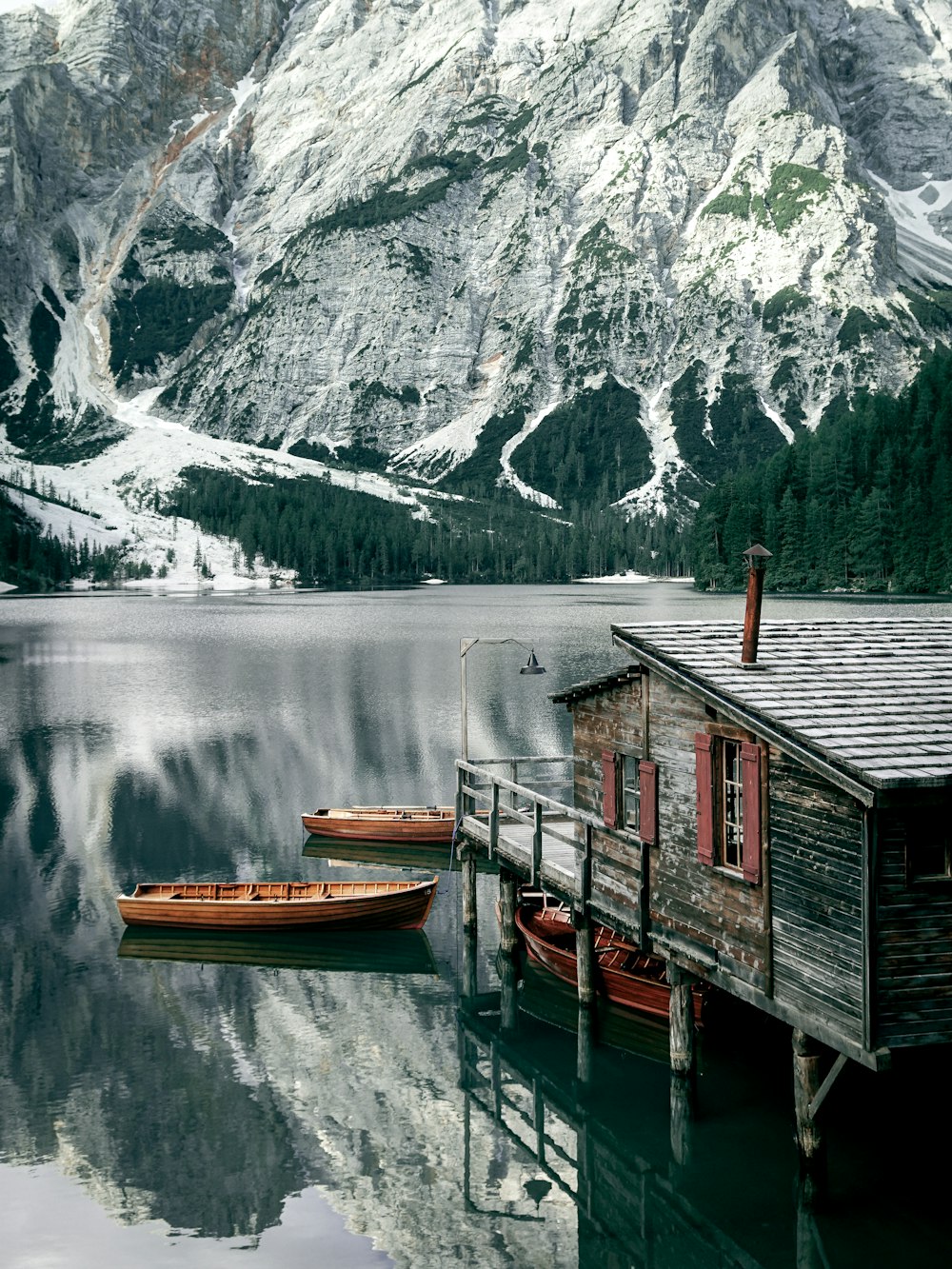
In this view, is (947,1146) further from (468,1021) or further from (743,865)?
(468,1021)

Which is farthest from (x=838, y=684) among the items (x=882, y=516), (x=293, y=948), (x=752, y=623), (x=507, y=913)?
(x=882, y=516)

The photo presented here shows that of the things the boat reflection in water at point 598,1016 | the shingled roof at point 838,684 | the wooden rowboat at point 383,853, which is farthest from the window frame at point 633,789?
the wooden rowboat at point 383,853

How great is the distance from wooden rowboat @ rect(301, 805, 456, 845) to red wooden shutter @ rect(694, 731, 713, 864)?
25.0 meters

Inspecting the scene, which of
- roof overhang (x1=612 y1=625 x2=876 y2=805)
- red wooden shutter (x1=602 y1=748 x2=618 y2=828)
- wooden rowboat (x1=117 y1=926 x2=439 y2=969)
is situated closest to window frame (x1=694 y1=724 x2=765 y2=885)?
roof overhang (x1=612 y1=625 x2=876 y2=805)

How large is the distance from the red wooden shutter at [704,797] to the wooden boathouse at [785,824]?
0.16 ft

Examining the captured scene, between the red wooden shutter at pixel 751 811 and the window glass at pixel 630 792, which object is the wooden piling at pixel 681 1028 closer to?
the window glass at pixel 630 792

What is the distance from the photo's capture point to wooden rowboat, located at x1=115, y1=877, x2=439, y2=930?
3641 centimetres

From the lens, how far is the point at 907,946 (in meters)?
19.2

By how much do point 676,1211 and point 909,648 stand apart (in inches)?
467

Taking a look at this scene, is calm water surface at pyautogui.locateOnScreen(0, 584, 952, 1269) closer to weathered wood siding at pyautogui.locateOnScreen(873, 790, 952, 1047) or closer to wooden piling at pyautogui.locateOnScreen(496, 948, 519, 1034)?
wooden piling at pyautogui.locateOnScreen(496, 948, 519, 1034)

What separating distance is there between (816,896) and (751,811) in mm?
2218

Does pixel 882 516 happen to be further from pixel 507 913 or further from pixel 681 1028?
pixel 681 1028

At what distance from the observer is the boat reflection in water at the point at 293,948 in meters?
35.0

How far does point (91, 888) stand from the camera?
4291 centimetres
